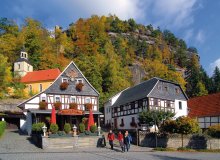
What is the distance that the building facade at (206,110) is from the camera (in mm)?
47037

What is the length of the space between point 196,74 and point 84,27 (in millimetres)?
39645

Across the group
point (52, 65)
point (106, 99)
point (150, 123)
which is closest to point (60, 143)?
point (150, 123)

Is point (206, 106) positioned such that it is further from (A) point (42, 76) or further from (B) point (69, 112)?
(A) point (42, 76)

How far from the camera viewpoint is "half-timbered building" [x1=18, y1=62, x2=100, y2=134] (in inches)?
1555

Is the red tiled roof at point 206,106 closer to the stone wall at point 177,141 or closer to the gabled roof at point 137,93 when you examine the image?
the gabled roof at point 137,93

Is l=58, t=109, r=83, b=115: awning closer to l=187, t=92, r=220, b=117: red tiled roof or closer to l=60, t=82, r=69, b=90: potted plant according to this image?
l=60, t=82, r=69, b=90: potted plant

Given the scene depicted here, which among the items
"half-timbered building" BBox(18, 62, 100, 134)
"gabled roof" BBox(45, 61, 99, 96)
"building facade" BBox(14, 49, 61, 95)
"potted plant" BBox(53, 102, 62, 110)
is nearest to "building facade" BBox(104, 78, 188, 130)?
"half-timbered building" BBox(18, 62, 100, 134)

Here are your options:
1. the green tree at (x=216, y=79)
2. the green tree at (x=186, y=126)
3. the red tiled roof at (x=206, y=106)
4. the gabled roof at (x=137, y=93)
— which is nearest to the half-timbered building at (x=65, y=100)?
the gabled roof at (x=137, y=93)

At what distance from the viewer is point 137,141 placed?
3297cm

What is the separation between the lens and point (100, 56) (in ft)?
262

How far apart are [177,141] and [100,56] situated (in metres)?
49.8

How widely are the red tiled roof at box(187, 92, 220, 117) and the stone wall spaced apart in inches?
566

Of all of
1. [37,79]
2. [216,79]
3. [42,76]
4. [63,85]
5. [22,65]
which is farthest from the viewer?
[216,79]

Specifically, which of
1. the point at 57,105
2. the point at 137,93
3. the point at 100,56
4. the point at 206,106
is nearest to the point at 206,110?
the point at 206,106
